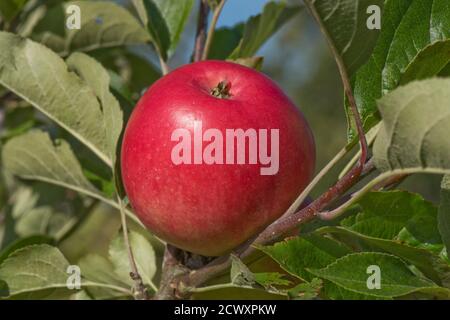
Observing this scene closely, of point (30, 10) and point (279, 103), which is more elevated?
point (30, 10)

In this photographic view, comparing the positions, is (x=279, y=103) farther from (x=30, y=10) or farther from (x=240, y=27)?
(x=30, y=10)

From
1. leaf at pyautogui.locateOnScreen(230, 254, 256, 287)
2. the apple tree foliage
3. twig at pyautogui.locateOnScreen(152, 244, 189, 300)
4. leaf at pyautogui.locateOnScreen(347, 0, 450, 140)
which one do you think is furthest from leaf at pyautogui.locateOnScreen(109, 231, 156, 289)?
leaf at pyautogui.locateOnScreen(347, 0, 450, 140)

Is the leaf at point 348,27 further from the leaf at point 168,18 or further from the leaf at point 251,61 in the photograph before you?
the leaf at point 168,18

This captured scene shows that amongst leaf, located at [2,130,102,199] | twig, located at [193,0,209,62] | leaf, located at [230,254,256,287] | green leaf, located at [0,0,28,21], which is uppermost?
green leaf, located at [0,0,28,21]

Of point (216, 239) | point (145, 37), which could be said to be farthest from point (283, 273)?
point (145, 37)

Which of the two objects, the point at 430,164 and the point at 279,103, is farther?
the point at 279,103

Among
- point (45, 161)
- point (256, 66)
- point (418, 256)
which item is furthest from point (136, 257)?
point (418, 256)

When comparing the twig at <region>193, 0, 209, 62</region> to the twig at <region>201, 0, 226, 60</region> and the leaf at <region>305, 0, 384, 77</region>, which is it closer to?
the twig at <region>201, 0, 226, 60</region>

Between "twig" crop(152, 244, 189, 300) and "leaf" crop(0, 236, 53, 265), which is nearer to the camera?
"twig" crop(152, 244, 189, 300)
